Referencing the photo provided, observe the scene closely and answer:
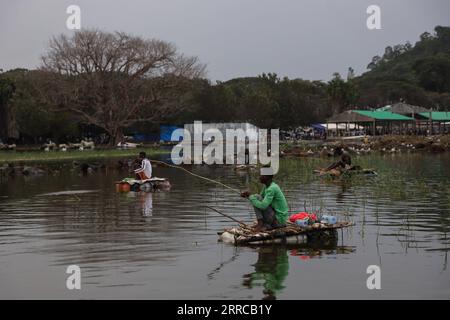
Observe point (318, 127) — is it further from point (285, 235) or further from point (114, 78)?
point (285, 235)

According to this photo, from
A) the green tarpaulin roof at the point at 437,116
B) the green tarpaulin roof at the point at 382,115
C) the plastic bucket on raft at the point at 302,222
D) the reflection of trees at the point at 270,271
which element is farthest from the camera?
the green tarpaulin roof at the point at 437,116

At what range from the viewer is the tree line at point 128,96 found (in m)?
62.6

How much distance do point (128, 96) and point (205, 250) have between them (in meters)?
51.7

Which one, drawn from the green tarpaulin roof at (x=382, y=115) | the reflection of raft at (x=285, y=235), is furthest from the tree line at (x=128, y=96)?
the reflection of raft at (x=285, y=235)

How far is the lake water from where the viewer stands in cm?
1162

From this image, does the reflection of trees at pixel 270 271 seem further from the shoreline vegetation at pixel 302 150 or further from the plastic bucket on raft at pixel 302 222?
the shoreline vegetation at pixel 302 150

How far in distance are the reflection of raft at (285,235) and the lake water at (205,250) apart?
0.19m

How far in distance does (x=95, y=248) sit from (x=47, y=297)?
3.84 metres

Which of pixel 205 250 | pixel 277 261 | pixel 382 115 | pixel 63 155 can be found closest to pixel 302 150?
pixel 63 155

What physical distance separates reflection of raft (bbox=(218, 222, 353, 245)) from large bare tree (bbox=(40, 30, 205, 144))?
4969cm

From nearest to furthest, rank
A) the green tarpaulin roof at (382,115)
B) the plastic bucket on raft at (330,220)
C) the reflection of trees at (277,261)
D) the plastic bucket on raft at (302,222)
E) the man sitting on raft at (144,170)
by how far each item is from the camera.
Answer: the reflection of trees at (277,261), the plastic bucket on raft at (302,222), the plastic bucket on raft at (330,220), the man sitting on raft at (144,170), the green tarpaulin roof at (382,115)

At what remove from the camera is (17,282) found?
12.2 meters

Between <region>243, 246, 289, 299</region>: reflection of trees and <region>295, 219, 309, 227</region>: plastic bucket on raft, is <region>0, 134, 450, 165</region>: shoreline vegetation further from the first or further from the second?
<region>243, 246, 289, 299</region>: reflection of trees
